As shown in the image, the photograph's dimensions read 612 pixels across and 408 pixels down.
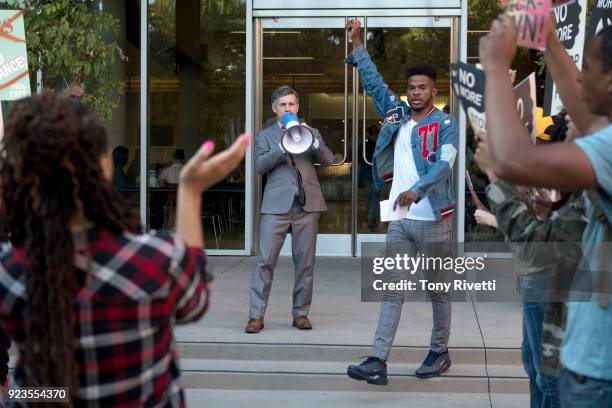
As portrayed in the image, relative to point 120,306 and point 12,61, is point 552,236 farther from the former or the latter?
point 12,61

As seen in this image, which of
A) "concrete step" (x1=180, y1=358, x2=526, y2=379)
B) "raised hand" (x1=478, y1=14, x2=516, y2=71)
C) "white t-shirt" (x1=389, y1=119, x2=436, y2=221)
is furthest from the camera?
"concrete step" (x1=180, y1=358, x2=526, y2=379)

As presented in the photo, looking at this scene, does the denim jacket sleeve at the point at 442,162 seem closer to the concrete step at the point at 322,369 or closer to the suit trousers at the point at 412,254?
the suit trousers at the point at 412,254

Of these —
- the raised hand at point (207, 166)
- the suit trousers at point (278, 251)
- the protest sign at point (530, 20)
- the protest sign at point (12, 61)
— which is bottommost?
the suit trousers at point (278, 251)

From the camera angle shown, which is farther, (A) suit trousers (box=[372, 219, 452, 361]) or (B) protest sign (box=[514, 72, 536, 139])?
(A) suit trousers (box=[372, 219, 452, 361])

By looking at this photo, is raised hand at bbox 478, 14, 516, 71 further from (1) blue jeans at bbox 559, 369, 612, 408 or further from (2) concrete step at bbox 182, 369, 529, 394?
(2) concrete step at bbox 182, 369, 529, 394

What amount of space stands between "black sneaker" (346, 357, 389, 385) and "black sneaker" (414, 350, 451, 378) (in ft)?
1.56

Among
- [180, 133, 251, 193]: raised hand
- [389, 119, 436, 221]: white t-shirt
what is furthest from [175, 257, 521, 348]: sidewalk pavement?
[180, 133, 251, 193]: raised hand

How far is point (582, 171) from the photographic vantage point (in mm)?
2287

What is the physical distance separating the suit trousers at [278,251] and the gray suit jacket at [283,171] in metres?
0.08

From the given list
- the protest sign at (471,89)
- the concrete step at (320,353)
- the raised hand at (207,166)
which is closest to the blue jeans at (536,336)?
the protest sign at (471,89)

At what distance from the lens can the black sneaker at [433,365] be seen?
6.29 m

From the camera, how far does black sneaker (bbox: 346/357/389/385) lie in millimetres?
5887

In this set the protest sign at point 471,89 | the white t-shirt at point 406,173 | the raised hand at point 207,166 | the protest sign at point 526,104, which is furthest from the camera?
the white t-shirt at point 406,173

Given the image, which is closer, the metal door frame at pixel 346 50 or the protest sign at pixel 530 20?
the protest sign at pixel 530 20
